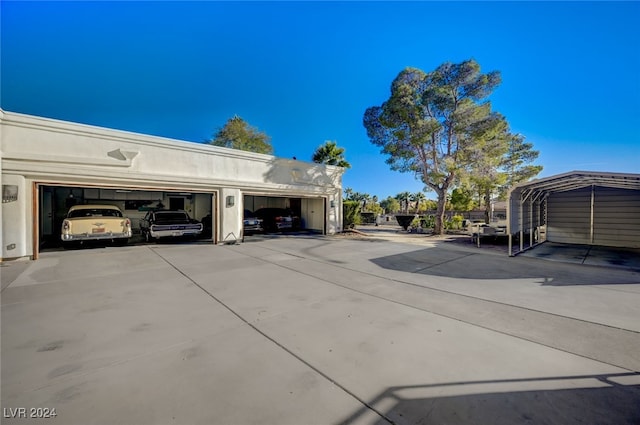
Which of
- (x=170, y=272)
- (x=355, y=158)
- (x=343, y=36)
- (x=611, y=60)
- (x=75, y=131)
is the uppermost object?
(x=343, y=36)

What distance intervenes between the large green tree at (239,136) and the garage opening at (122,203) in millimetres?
9491

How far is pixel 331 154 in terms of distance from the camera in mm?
20344

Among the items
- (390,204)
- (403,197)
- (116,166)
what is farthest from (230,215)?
(390,204)

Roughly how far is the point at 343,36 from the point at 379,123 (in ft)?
17.2

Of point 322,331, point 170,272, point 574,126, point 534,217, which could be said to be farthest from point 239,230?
point 574,126

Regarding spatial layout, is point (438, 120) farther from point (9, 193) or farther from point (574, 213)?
point (9, 193)

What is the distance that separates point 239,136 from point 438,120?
58.4 ft

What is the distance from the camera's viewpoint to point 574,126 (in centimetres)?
1612

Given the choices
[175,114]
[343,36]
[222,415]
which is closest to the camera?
[222,415]

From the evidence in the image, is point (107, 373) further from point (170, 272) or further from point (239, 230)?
point (239, 230)

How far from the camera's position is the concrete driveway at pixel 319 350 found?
5.59 feet

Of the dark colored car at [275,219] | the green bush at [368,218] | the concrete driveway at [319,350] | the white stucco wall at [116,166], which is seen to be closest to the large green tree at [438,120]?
the white stucco wall at [116,166]

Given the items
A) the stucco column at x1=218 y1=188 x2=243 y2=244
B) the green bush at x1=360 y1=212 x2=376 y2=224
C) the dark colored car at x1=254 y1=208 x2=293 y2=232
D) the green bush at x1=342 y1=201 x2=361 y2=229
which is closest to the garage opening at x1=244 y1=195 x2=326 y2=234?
the dark colored car at x1=254 y1=208 x2=293 y2=232

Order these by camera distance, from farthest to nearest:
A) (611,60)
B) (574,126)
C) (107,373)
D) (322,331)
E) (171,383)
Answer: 1. (574,126)
2. (611,60)
3. (322,331)
4. (107,373)
5. (171,383)
